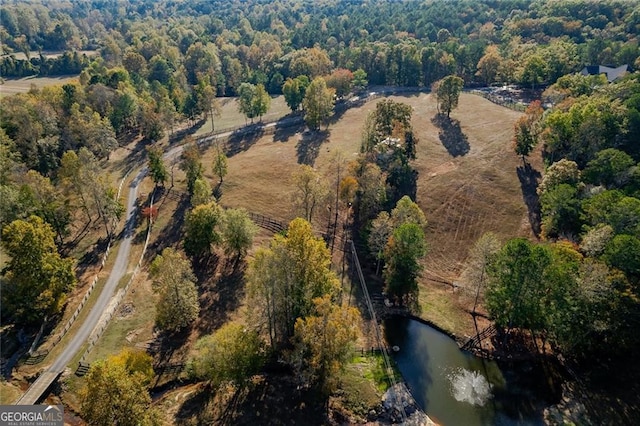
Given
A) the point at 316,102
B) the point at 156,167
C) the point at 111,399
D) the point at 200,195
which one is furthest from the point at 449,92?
the point at 111,399

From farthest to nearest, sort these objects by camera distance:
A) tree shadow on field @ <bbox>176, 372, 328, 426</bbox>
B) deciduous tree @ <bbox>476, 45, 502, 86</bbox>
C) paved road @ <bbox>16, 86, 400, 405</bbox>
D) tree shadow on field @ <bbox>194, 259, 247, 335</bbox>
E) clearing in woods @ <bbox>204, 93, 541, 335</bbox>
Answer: deciduous tree @ <bbox>476, 45, 502, 86</bbox> < clearing in woods @ <bbox>204, 93, 541, 335</bbox> < tree shadow on field @ <bbox>194, 259, 247, 335</bbox> < paved road @ <bbox>16, 86, 400, 405</bbox> < tree shadow on field @ <bbox>176, 372, 328, 426</bbox>

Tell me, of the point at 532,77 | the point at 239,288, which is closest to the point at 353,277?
the point at 239,288

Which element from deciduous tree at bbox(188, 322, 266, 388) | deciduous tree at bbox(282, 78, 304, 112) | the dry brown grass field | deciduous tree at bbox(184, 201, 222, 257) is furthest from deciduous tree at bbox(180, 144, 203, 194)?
the dry brown grass field

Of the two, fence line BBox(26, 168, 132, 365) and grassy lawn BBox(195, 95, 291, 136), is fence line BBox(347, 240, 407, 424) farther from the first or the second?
grassy lawn BBox(195, 95, 291, 136)

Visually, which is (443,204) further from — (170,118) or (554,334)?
(170,118)

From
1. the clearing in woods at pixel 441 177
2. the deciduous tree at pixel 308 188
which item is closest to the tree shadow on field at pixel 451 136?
the clearing in woods at pixel 441 177

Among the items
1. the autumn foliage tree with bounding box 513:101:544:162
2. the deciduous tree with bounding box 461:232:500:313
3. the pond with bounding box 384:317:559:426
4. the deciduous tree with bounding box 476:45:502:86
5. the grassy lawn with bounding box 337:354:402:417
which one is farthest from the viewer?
the deciduous tree with bounding box 476:45:502:86

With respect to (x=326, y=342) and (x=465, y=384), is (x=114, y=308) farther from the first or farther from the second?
(x=465, y=384)
